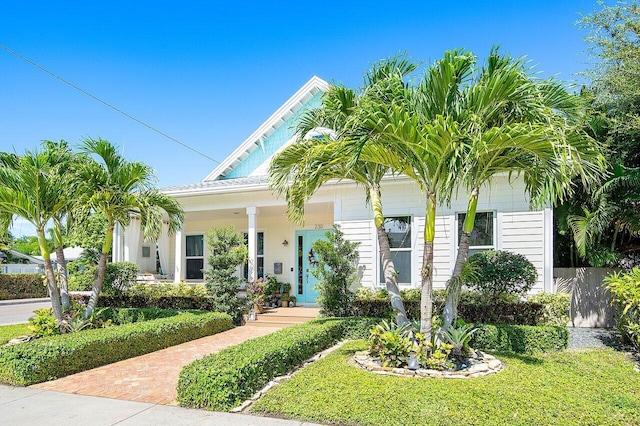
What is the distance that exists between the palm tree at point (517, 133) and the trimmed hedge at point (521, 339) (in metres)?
1.56

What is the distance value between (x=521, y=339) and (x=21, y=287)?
24.8 metres

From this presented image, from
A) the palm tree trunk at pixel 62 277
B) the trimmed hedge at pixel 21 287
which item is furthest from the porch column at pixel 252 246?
the trimmed hedge at pixel 21 287

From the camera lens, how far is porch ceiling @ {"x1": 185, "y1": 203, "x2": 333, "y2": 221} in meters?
13.5

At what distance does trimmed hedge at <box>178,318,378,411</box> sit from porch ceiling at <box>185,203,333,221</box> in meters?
6.32

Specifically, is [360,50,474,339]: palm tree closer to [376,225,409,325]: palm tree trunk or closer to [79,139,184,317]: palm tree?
[376,225,409,325]: palm tree trunk

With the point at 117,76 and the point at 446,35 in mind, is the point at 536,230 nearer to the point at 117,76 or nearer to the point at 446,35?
the point at 446,35

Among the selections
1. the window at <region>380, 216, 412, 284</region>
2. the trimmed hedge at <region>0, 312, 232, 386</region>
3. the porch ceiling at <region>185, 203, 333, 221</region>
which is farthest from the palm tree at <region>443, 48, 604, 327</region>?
the porch ceiling at <region>185, 203, 333, 221</region>

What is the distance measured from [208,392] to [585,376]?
5086mm

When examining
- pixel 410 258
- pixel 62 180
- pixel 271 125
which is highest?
pixel 271 125

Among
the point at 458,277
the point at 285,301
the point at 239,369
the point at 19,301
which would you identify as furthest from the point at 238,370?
the point at 19,301

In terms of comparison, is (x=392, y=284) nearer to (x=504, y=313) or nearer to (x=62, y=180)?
(x=504, y=313)

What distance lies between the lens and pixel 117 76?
15.2 meters

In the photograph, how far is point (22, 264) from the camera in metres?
30.8

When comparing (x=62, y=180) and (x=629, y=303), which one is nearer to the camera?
(x=629, y=303)
